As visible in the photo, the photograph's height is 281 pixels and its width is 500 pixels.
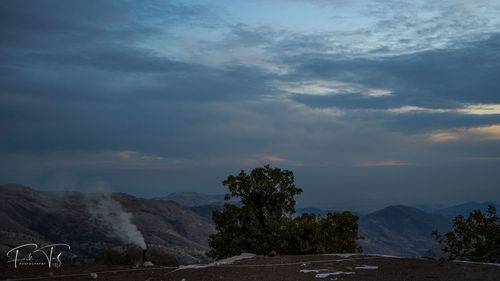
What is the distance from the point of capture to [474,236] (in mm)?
22406

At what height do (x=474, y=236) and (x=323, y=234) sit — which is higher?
(x=474, y=236)

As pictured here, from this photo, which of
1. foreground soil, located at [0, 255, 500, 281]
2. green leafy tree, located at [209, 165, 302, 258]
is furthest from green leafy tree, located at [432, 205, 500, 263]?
green leafy tree, located at [209, 165, 302, 258]

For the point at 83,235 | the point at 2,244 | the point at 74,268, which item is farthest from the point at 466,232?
the point at 83,235

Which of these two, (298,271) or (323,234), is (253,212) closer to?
(323,234)

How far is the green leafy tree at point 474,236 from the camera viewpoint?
71.3 ft

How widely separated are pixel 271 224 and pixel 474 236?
11583 millimetres

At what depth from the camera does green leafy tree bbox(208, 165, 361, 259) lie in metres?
27.5

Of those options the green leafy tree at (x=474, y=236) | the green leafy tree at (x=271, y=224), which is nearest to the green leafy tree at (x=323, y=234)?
the green leafy tree at (x=271, y=224)

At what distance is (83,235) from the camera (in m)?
197

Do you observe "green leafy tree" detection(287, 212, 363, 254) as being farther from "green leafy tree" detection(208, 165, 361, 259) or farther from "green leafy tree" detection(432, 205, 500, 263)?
"green leafy tree" detection(432, 205, 500, 263)

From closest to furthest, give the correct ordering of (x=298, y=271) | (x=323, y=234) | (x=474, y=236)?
(x=298, y=271) → (x=474, y=236) → (x=323, y=234)

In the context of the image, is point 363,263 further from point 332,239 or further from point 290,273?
point 332,239

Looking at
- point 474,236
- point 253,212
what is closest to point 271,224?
point 253,212

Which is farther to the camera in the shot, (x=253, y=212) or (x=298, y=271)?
(x=253, y=212)
